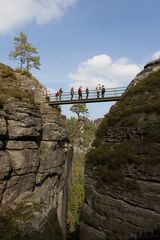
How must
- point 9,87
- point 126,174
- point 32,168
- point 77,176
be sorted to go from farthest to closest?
point 77,176 < point 9,87 < point 32,168 < point 126,174

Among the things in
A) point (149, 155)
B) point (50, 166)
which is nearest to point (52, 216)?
point (50, 166)

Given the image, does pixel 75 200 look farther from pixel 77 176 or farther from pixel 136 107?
pixel 136 107

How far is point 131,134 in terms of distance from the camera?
13641 millimetres

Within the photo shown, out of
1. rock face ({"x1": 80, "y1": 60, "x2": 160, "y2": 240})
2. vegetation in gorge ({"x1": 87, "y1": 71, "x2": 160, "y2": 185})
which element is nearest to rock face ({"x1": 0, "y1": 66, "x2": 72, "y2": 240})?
rock face ({"x1": 80, "y1": 60, "x2": 160, "y2": 240})

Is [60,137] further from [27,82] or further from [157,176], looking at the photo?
[157,176]

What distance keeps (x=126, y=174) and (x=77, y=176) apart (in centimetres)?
6007

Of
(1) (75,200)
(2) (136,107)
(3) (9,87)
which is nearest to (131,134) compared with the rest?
(2) (136,107)

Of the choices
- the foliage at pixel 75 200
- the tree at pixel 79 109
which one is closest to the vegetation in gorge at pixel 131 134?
the foliage at pixel 75 200

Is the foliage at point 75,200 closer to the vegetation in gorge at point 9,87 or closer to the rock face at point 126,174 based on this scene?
the vegetation in gorge at point 9,87

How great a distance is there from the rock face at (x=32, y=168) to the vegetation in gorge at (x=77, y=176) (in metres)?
11.0

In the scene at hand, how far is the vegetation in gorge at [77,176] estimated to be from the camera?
180 feet

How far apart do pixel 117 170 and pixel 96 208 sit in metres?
2.11

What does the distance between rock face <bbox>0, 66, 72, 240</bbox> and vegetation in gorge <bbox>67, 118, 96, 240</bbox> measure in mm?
11008

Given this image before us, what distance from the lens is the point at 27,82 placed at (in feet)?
149
